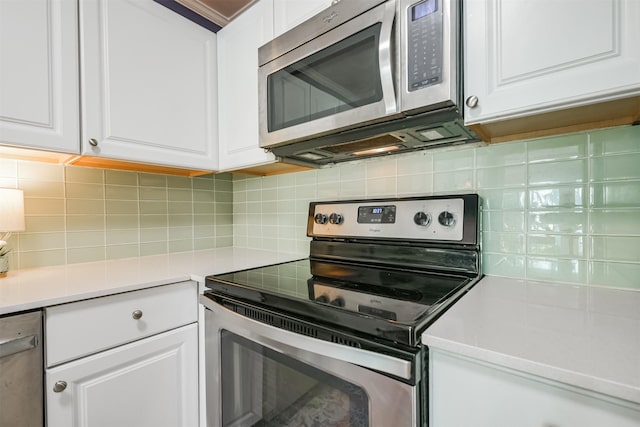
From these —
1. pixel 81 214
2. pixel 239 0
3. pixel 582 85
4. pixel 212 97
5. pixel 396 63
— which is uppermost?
pixel 239 0

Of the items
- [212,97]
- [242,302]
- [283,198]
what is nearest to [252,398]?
[242,302]

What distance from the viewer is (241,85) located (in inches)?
53.4

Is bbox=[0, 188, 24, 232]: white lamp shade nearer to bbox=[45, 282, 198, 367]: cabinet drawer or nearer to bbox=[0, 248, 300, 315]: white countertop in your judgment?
bbox=[0, 248, 300, 315]: white countertop

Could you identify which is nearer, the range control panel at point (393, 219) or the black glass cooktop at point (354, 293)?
the black glass cooktop at point (354, 293)

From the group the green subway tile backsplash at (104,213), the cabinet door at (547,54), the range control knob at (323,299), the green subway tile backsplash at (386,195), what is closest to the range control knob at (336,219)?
the green subway tile backsplash at (386,195)

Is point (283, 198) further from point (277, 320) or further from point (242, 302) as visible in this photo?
point (277, 320)

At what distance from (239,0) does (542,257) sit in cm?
186

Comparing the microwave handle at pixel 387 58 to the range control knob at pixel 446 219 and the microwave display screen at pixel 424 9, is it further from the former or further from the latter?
the range control knob at pixel 446 219

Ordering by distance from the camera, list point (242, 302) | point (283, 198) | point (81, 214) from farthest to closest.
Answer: point (283, 198) → point (81, 214) → point (242, 302)

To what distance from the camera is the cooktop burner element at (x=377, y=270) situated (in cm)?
66

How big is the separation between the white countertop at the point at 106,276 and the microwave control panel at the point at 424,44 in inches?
38.0

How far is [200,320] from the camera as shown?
1.15 metres

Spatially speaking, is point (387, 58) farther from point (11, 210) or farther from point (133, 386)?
point (11, 210)

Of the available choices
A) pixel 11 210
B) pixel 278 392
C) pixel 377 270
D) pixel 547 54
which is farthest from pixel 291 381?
pixel 11 210
